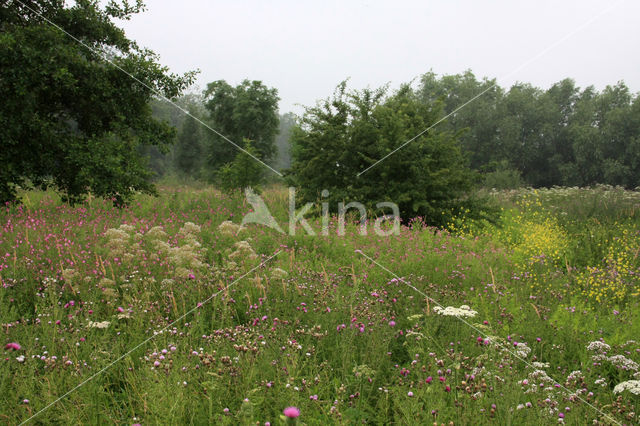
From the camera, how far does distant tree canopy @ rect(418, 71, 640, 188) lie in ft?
119

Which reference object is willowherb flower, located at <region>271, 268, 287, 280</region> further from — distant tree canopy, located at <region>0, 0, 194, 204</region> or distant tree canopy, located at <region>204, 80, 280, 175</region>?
distant tree canopy, located at <region>204, 80, 280, 175</region>

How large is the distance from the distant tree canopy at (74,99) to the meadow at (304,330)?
3.56ft

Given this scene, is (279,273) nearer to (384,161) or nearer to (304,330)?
(304,330)

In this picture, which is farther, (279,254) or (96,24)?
(96,24)

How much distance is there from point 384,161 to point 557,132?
38471mm

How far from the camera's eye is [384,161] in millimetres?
10453

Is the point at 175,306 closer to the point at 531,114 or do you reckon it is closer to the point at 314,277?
the point at 314,277

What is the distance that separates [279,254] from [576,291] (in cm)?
413

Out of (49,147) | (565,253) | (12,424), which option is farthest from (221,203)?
(12,424)

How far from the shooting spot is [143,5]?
32.0 feet

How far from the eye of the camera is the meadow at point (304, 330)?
2.55m

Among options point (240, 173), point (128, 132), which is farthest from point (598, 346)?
point (240, 173)

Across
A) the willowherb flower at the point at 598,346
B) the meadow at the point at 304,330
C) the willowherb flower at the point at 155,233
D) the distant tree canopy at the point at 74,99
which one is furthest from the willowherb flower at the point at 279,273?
the distant tree canopy at the point at 74,99

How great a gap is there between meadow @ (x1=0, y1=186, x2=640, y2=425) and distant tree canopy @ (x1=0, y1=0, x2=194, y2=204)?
108 cm
